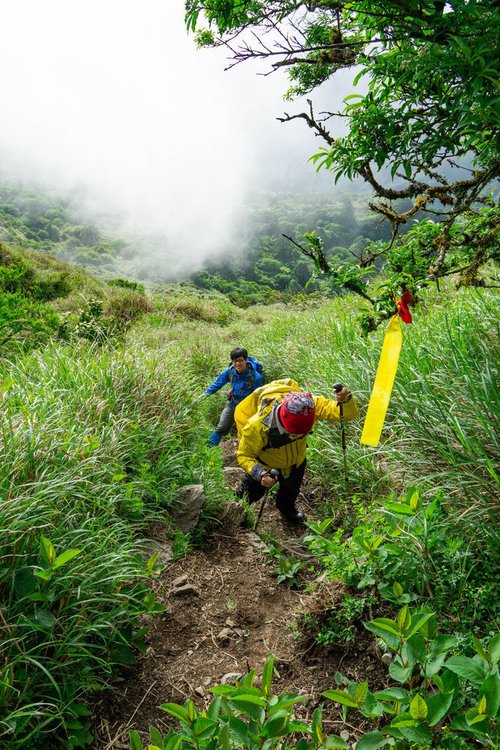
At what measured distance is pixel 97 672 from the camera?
6.31ft

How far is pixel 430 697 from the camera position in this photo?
1266 millimetres

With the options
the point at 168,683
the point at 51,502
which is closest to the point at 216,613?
the point at 168,683

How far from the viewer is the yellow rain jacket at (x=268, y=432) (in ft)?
11.5

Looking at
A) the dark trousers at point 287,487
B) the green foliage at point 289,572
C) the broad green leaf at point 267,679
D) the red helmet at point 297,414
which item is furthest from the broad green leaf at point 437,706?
the dark trousers at point 287,487

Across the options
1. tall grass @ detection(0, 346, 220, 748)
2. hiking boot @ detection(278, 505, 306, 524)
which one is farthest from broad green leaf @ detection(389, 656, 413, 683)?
hiking boot @ detection(278, 505, 306, 524)

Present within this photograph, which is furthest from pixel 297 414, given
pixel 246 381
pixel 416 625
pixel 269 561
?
pixel 246 381

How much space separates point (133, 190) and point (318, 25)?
4339 inches

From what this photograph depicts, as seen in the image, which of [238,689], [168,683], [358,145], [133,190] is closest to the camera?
[238,689]

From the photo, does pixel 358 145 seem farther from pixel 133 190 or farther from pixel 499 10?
pixel 133 190

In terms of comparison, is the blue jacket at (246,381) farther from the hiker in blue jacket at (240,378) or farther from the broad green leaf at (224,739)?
the broad green leaf at (224,739)

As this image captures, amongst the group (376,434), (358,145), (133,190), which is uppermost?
(133,190)

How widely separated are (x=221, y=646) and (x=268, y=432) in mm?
1613

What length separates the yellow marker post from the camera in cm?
203

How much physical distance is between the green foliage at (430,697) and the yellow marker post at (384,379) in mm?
923
